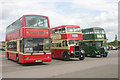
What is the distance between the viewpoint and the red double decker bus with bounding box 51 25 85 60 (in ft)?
62.0

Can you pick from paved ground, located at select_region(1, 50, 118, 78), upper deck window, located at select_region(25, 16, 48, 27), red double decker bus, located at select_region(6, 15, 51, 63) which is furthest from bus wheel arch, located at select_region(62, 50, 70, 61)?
upper deck window, located at select_region(25, 16, 48, 27)

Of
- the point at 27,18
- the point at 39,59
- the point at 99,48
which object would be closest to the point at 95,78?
the point at 39,59

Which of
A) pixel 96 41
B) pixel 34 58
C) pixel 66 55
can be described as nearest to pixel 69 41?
pixel 66 55

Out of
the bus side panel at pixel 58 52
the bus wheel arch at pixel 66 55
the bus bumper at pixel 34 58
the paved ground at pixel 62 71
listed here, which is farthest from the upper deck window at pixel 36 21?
the bus side panel at pixel 58 52

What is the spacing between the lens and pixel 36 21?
47.8ft

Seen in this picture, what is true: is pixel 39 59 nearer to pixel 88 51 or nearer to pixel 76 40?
pixel 76 40

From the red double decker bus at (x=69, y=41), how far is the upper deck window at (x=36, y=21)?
4613mm

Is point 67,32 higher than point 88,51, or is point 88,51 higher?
point 67,32

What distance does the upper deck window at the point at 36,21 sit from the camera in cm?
1420

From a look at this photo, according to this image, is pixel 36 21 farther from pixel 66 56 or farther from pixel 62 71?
pixel 66 56

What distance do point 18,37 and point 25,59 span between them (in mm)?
2451

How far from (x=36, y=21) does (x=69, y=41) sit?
5.47 m

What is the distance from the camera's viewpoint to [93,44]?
24.6m

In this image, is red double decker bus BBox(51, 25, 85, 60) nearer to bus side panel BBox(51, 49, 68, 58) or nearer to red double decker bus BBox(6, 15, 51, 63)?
bus side panel BBox(51, 49, 68, 58)
